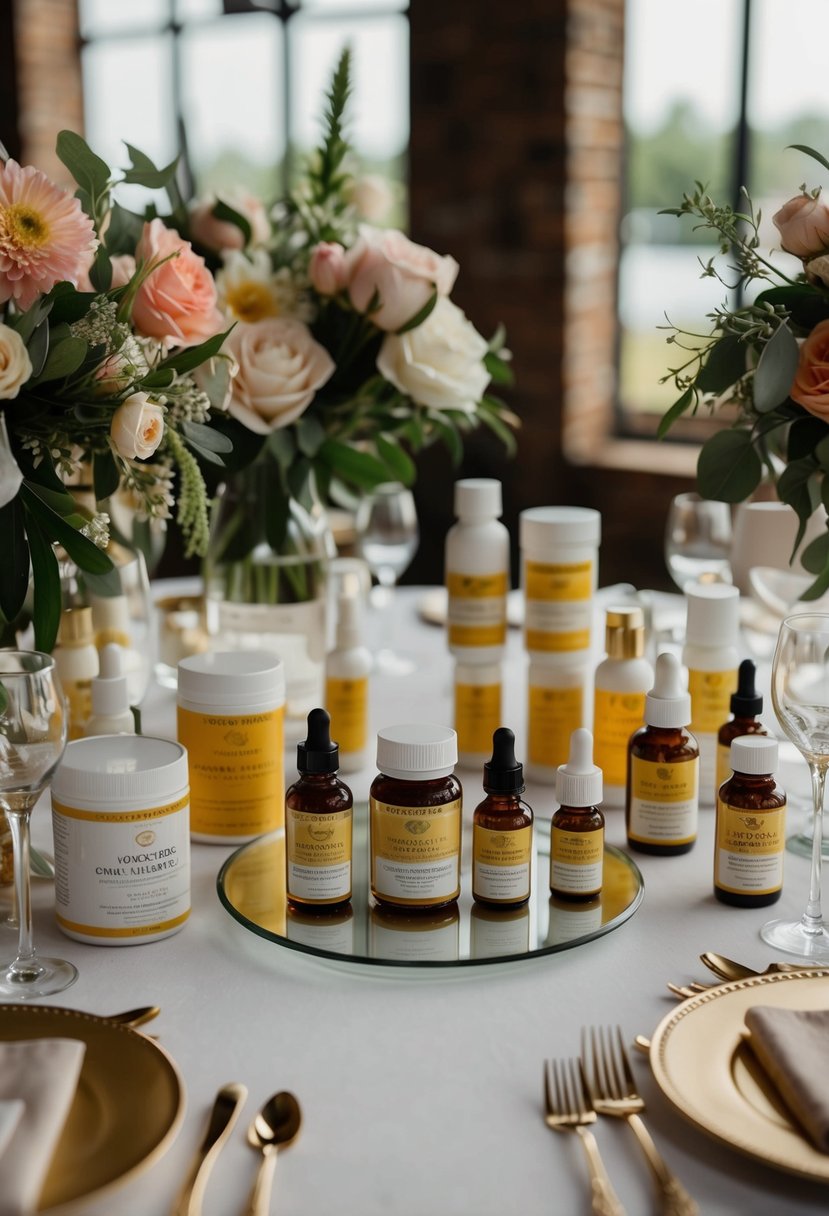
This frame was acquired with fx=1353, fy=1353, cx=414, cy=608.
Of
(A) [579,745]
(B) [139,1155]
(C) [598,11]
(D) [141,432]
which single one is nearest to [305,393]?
(D) [141,432]

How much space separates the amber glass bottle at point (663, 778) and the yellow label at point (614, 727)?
103 mm

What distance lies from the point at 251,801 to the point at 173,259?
0.47 m

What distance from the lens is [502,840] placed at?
3.25ft

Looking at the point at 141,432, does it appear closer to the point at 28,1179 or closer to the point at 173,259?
the point at 173,259

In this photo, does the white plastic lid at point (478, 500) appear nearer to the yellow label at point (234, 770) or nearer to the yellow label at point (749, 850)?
the yellow label at point (234, 770)

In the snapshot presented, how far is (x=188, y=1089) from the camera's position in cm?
81

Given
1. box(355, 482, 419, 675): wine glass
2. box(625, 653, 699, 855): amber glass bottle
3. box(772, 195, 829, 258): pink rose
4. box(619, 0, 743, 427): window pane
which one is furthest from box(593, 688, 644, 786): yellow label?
box(619, 0, 743, 427): window pane

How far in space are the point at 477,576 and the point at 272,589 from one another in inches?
9.8

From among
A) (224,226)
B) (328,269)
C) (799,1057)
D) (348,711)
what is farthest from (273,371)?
(799,1057)

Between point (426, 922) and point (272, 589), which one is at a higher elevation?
point (272, 589)

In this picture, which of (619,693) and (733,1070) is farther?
(619,693)

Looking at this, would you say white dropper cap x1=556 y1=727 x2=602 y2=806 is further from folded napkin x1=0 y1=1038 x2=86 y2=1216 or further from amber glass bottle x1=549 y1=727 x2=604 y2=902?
folded napkin x1=0 y1=1038 x2=86 y2=1216

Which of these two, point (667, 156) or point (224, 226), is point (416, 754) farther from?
point (667, 156)

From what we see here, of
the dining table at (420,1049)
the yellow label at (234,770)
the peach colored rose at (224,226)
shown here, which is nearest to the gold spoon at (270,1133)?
the dining table at (420,1049)
